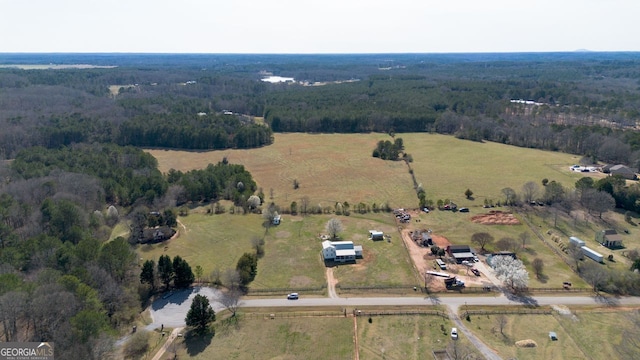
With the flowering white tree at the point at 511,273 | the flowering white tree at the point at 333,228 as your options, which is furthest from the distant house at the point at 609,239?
the flowering white tree at the point at 333,228

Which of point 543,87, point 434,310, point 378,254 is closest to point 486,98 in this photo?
point 543,87

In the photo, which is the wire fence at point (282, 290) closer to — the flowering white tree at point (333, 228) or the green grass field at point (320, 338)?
the green grass field at point (320, 338)

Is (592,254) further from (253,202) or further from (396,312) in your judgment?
(253,202)

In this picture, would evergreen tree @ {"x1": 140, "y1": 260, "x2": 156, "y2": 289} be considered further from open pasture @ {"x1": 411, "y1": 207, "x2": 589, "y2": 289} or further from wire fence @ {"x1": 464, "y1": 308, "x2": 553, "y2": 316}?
open pasture @ {"x1": 411, "y1": 207, "x2": 589, "y2": 289}

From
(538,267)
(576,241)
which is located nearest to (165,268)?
(538,267)

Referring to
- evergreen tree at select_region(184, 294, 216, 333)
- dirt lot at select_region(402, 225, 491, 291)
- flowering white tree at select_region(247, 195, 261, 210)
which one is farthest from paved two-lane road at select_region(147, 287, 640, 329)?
flowering white tree at select_region(247, 195, 261, 210)

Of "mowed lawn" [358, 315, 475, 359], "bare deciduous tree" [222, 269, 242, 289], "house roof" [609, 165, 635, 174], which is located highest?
"house roof" [609, 165, 635, 174]

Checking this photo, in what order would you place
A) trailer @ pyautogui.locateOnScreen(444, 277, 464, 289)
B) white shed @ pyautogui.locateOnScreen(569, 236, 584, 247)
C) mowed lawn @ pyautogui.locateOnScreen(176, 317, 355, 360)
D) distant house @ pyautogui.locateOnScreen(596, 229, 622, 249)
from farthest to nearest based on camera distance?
distant house @ pyautogui.locateOnScreen(596, 229, 622, 249)
white shed @ pyautogui.locateOnScreen(569, 236, 584, 247)
trailer @ pyautogui.locateOnScreen(444, 277, 464, 289)
mowed lawn @ pyautogui.locateOnScreen(176, 317, 355, 360)
